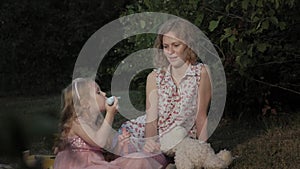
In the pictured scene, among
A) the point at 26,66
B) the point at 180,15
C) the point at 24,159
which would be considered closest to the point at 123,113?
the point at 180,15

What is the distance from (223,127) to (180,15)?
Answer: 1.84m

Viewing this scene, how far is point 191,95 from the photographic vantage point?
4.60 metres

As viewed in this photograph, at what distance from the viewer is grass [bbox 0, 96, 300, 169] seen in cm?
496

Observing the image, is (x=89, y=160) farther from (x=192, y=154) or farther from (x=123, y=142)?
(x=192, y=154)

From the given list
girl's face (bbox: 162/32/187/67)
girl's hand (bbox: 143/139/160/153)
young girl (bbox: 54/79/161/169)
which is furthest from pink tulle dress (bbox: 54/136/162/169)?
girl's face (bbox: 162/32/187/67)

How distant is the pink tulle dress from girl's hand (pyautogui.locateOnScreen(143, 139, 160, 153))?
0.45ft

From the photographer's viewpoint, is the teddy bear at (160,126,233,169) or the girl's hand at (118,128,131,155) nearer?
the teddy bear at (160,126,233,169)

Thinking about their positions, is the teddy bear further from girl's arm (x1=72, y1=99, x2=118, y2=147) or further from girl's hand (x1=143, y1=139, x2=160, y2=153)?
girl's arm (x1=72, y1=99, x2=118, y2=147)

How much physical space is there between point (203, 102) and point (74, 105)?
98 cm

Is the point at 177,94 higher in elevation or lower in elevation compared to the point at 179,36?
lower

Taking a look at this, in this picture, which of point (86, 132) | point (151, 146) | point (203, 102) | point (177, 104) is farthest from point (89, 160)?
point (203, 102)

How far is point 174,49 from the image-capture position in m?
4.55

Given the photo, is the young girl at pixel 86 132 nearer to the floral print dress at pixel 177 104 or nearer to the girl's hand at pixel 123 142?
the girl's hand at pixel 123 142

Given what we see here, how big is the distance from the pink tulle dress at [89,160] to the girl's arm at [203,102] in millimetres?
506
